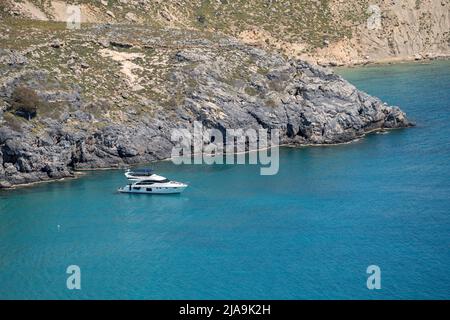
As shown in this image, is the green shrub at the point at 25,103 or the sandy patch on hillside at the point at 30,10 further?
the sandy patch on hillside at the point at 30,10

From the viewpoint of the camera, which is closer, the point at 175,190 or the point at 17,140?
the point at 175,190

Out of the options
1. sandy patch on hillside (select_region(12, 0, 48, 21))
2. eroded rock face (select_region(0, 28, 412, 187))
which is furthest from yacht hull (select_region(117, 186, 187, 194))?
sandy patch on hillside (select_region(12, 0, 48, 21))

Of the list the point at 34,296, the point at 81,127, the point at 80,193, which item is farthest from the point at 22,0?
the point at 34,296

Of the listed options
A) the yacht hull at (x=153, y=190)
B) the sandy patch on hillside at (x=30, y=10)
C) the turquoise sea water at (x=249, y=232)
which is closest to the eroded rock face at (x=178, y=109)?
the turquoise sea water at (x=249, y=232)

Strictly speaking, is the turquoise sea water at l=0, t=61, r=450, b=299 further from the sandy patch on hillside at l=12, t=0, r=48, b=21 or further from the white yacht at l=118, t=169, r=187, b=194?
the sandy patch on hillside at l=12, t=0, r=48, b=21

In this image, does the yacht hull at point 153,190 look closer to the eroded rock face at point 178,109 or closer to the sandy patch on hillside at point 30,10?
the eroded rock face at point 178,109
